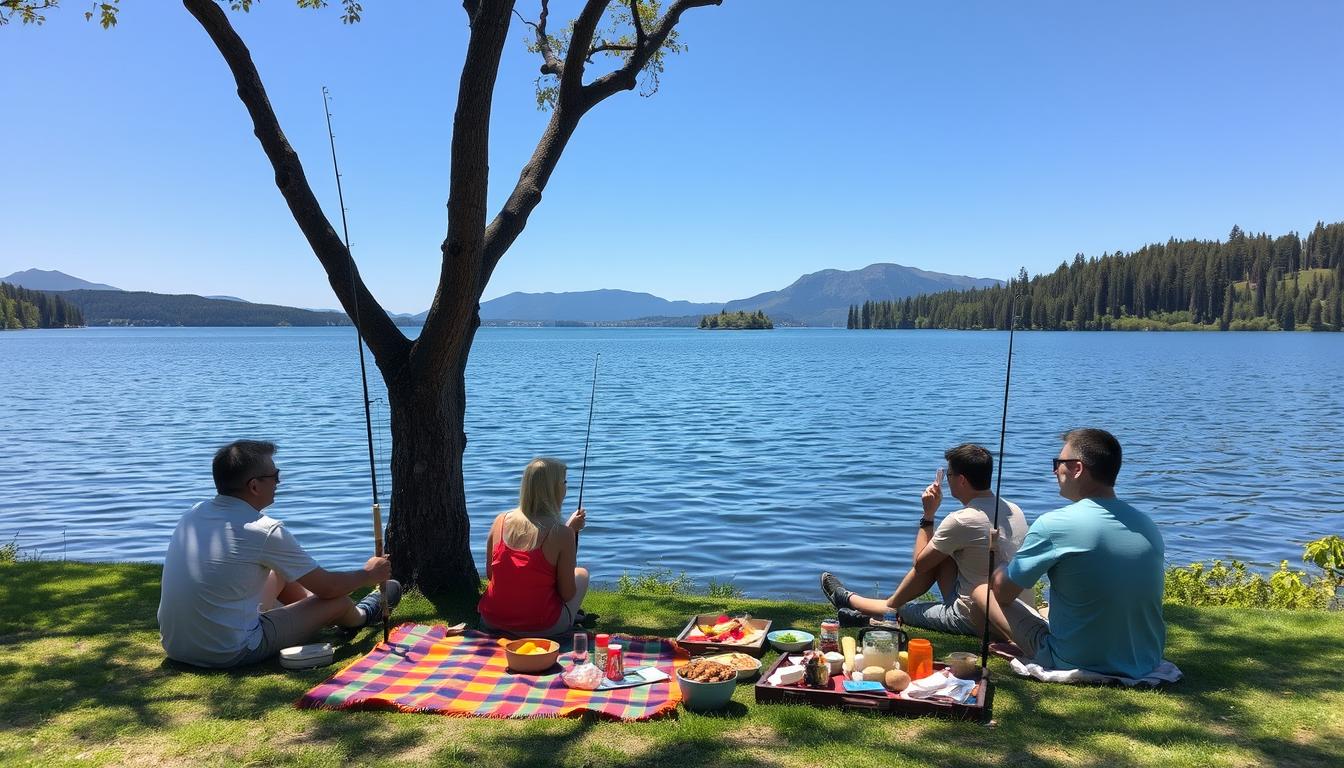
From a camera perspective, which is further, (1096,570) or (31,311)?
(31,311)

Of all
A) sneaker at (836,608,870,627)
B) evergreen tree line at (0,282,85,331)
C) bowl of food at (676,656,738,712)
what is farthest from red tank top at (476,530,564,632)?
evergreen tree line at (0,282,85,331)

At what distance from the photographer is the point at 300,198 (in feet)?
19.6

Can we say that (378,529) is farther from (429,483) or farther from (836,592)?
(836,592)

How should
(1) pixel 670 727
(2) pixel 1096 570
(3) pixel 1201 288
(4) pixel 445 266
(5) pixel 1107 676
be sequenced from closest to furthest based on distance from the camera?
1. (1) pixel 670 727
2. (2) pixel 1096 570
3. (5) pixel 1107 676
4. (4) pixel 445 266
5. (3) pixel 1201 288

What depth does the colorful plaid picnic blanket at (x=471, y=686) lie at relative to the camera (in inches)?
161

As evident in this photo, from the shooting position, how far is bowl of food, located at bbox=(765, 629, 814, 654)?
5215 mm

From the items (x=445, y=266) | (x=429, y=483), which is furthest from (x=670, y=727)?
(x=445, y=266)

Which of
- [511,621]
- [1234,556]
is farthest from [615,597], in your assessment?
[1234,556]

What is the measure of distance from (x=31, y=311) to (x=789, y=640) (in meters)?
170

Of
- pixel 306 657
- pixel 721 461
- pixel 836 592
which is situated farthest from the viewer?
pixel 721 461

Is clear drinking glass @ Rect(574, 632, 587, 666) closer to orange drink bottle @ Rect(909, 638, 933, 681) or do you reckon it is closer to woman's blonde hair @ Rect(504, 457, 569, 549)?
woman's blonde hair @ Rect(504, 457, 569, 549)

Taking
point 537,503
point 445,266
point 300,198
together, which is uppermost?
point 300,198

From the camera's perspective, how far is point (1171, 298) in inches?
5502

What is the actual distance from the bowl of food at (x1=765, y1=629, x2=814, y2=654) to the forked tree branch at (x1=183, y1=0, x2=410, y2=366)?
3255mm
